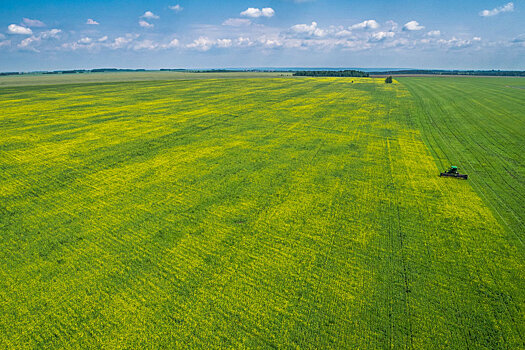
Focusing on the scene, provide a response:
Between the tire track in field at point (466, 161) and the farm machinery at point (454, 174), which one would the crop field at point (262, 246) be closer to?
the tire track in field at point (466, 161)

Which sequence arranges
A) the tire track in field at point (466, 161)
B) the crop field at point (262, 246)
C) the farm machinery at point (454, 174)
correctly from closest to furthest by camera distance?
the crop field at point (262, 246) → the tire track in field at point (466, 161) → the farm machinery at point (454, 174)

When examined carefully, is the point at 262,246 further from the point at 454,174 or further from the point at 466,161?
the point at 466,161

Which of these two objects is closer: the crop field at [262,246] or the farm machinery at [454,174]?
the crop field at [262,246]

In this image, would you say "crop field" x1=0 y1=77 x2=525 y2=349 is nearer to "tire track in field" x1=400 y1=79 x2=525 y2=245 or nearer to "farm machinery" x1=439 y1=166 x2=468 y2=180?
"tire track in field" x1=400 y1=79 x2=525 y2=245

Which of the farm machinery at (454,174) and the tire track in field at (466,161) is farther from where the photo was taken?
the farm machinery at (454,174)

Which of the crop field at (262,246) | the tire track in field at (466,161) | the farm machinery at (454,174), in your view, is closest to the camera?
the crop field at (262,246)

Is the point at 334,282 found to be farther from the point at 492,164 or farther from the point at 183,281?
the point at 492,164

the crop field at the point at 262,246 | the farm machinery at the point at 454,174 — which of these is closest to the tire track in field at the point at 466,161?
the crop field at the point at 262,246

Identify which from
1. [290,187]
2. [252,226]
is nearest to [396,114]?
[290,187]

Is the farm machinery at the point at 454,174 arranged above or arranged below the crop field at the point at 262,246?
above
